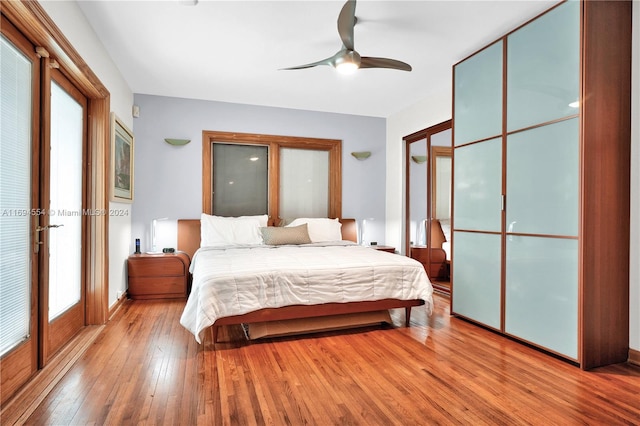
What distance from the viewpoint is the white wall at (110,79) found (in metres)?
Result: 2.46

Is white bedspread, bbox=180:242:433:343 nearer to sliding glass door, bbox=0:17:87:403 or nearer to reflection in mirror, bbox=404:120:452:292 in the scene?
sliding glass door, bbox=0:17:87:403

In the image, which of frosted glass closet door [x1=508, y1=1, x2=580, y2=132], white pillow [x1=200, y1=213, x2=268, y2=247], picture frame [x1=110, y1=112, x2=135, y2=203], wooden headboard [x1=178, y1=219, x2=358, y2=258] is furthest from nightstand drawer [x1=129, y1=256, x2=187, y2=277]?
frosted glass closet door [x1=508, y1=1, x2=580, y2=132]

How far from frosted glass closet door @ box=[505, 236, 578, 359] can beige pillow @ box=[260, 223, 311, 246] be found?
7.63 ft

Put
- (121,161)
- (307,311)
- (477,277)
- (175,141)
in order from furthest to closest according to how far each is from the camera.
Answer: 1. (175,141)
2. (121,161)
3. (477,277)
4. (307,311)

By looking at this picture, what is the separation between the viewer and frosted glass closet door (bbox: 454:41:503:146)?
3188mm

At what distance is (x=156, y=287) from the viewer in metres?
4.30

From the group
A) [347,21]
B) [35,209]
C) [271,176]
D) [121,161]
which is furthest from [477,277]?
[121,161]

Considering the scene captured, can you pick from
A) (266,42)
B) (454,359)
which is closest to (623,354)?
(454,359)

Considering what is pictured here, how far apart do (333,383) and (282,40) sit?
2.83 meters

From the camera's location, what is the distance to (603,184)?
2.50 metres

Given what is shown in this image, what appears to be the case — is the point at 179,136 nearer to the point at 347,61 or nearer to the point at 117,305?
the point at 117,305

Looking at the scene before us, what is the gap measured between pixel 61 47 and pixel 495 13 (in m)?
3.14

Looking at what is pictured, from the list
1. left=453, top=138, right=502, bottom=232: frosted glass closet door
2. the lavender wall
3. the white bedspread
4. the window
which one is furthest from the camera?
the window

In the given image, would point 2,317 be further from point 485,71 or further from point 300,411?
point 485,71
